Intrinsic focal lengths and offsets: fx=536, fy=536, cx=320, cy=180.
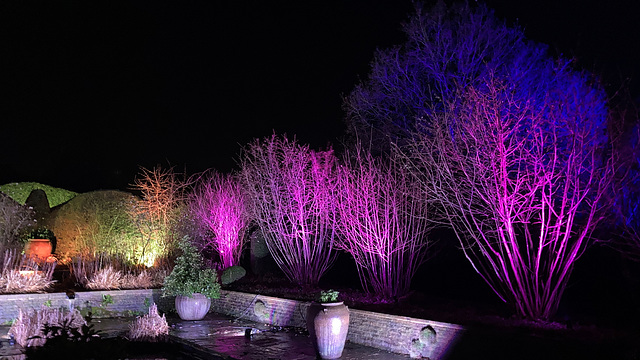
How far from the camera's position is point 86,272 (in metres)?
13.5

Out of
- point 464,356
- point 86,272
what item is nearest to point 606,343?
point 464,356

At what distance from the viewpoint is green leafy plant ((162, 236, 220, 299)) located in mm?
11148

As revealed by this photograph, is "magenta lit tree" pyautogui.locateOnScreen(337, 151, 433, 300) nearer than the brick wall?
No

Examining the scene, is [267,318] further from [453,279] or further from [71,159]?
[71,159]

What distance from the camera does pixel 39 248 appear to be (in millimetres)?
15430

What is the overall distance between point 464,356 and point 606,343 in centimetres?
176

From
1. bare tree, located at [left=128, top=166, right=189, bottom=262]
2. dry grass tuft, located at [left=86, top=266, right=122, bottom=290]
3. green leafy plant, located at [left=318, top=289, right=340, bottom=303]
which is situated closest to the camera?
green leafy plant, located at [left=318, top=289, right=340, bottom=303]

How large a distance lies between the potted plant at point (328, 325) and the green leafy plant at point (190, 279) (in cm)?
427

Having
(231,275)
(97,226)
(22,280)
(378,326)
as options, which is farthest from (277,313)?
(97,226)

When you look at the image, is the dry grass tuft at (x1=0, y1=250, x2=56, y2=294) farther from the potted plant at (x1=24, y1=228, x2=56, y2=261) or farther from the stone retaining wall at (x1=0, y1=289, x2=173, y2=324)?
the potted plant at (x1=24, y1=228, x2=56, y2=261)

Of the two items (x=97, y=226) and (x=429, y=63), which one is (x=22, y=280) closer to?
(x=97, y=226)

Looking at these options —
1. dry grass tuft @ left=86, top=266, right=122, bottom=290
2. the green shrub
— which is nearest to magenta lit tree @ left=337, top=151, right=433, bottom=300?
dry grass tuft @ left=86, top=266, right=122, bottom=290

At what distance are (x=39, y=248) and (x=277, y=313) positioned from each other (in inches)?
343

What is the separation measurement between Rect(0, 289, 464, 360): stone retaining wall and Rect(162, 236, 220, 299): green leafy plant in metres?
0.79
